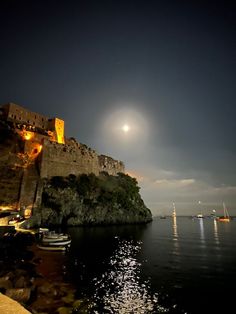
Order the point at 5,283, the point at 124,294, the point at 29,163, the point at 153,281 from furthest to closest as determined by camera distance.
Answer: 1. the point at 29,163
2. the point at 153,281
3. the point at 124,294
4. the point at 5,283

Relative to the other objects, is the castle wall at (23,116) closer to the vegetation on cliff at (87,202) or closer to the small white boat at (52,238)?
the vegetation on cliff at (87,202)

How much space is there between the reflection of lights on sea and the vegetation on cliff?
101 feet

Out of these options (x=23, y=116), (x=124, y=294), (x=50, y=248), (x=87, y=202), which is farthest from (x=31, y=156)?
(x=124, y=294)

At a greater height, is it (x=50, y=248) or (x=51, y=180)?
(x=51, y=180)

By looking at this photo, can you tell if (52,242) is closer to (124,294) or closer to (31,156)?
(124,294)

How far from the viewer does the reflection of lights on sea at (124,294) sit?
509 inches

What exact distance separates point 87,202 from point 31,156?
1831 centimetres

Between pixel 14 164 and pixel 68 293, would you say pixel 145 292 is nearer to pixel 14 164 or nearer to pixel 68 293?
pixel 68 293

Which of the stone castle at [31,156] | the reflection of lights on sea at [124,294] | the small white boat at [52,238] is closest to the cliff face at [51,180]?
the stone castle at [31,156]

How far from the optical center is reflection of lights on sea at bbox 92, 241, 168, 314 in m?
12.9

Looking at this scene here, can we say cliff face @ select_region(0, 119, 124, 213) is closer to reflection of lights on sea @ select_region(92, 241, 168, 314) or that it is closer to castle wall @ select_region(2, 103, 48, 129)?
castle wall @ select_region(2, 103, 48, 129)

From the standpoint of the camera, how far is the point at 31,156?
55.9 m

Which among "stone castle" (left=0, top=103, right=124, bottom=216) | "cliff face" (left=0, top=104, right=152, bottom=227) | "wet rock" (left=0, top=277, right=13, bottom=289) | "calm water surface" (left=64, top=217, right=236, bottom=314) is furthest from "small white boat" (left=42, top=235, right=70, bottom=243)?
"stone castle" (left=0, top=103, right=124, bottom=216)

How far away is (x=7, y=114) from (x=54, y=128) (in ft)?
44.3
